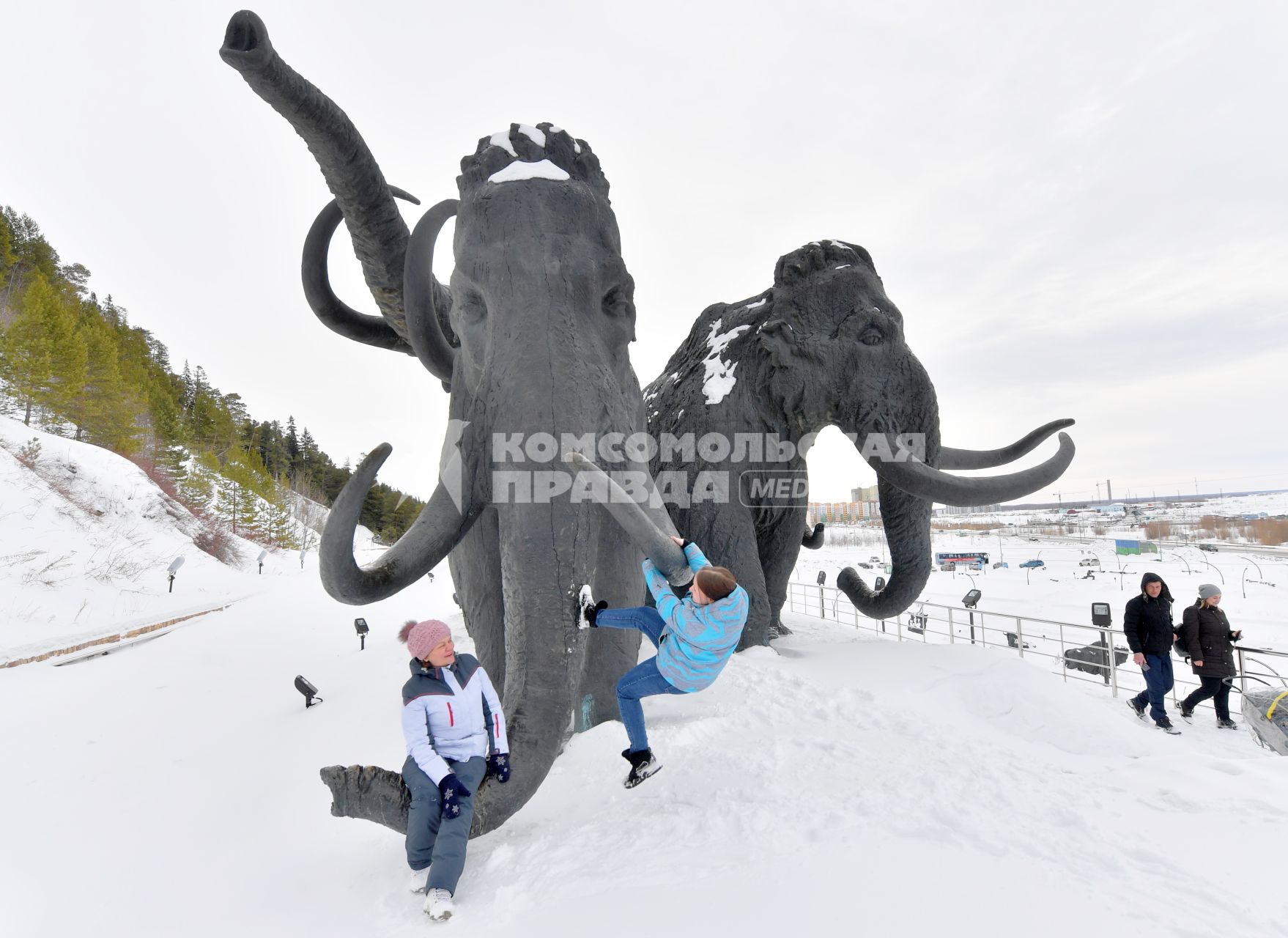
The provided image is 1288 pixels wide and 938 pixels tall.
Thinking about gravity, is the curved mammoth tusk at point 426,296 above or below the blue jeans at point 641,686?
above

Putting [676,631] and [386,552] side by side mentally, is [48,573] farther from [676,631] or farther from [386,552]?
[676,631]

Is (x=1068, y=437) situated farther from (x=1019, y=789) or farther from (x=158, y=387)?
(x=158, y=387)

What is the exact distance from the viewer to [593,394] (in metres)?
2.72

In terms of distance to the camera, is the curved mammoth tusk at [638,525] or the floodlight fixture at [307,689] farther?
the floodlight fixture at [307,689]

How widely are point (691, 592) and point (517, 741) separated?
86 cm

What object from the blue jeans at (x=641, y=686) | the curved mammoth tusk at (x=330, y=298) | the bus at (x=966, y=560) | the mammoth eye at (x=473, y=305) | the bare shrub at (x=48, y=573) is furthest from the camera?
the bus at (x=966, y=560)

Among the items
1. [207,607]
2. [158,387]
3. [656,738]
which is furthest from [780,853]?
[158,387]

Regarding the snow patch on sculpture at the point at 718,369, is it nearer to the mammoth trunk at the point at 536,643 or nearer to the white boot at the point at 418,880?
the mammoth trunk at the point at 536,643

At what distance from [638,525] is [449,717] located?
3.34ft

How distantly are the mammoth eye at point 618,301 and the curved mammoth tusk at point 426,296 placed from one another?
0.99m

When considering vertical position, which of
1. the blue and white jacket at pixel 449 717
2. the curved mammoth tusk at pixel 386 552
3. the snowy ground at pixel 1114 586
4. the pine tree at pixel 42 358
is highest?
the pine tree at pixel 42 358

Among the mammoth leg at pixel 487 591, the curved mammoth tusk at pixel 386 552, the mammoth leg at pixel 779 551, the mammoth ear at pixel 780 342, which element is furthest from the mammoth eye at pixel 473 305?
the mammoth leg at pixel 779 551

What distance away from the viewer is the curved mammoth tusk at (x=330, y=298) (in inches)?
154

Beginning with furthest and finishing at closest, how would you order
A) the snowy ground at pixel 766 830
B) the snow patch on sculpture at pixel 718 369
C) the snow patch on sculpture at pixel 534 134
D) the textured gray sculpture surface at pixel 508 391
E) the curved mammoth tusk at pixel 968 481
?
the snow patch on sculpture at pixel 718 369 < the curved mammoth tusk at pixel 968 481 < the snow patch on sculpture at pixel 534 134 < the textured gray sculpture surface at pixel 508 391 < the snowy ground at pixel 766 830
